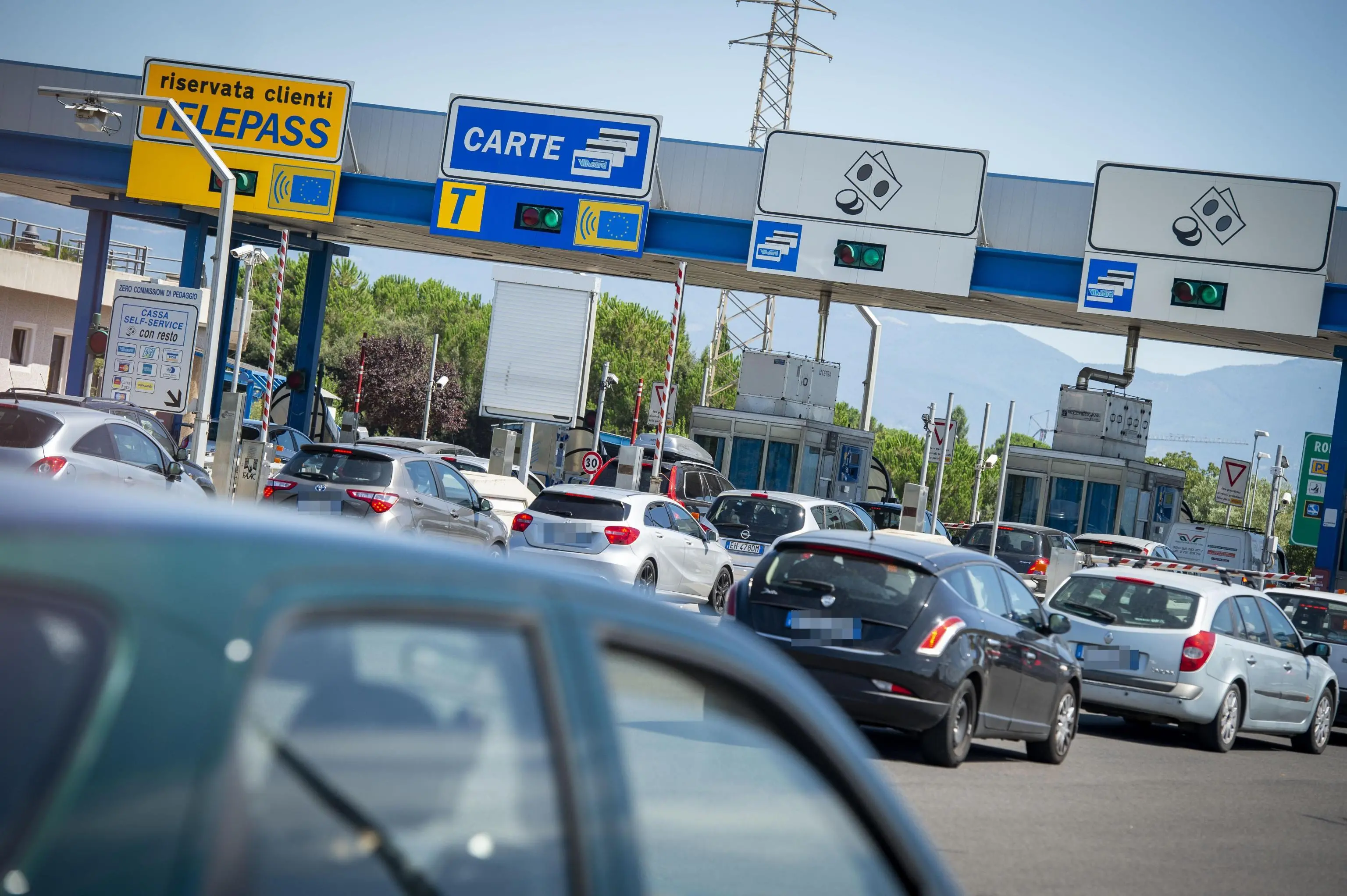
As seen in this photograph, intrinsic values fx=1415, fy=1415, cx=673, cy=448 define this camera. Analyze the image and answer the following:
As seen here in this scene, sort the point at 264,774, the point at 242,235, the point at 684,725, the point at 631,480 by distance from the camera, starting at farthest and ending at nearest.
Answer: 1. the point at 242,235
2. the point at 631,480
3. the point at 684,725
4. the point at 264,774

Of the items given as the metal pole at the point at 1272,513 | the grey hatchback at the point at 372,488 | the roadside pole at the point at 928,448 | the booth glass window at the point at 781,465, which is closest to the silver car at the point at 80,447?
the grey hatchback at the point at 372,488

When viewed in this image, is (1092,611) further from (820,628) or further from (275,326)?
(275,326)

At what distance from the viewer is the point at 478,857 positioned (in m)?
1.61

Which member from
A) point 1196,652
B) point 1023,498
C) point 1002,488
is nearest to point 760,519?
point 1196,652

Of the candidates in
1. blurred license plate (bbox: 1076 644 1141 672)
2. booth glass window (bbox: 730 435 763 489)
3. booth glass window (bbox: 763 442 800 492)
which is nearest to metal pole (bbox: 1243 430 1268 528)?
booth glass window (bbox: 763 442 800 492)

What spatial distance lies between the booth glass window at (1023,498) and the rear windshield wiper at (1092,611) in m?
23.0

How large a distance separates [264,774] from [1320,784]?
1269cm

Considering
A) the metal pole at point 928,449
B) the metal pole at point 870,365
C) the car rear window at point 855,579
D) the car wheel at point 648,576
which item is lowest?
the car wheel at point 648,576

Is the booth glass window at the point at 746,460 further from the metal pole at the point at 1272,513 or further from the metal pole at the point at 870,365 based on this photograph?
the metal pole at the point at 1272,513

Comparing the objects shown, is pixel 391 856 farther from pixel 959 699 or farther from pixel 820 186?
pixel 820 186

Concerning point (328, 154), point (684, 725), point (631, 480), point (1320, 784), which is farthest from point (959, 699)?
point (328, 154)

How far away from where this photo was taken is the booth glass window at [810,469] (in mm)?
33438

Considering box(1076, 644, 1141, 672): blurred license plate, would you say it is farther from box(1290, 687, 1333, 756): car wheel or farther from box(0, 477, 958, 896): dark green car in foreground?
box(0, 477, 958, 896): dark green car in foreground

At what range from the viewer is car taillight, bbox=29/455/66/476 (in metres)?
13.5
